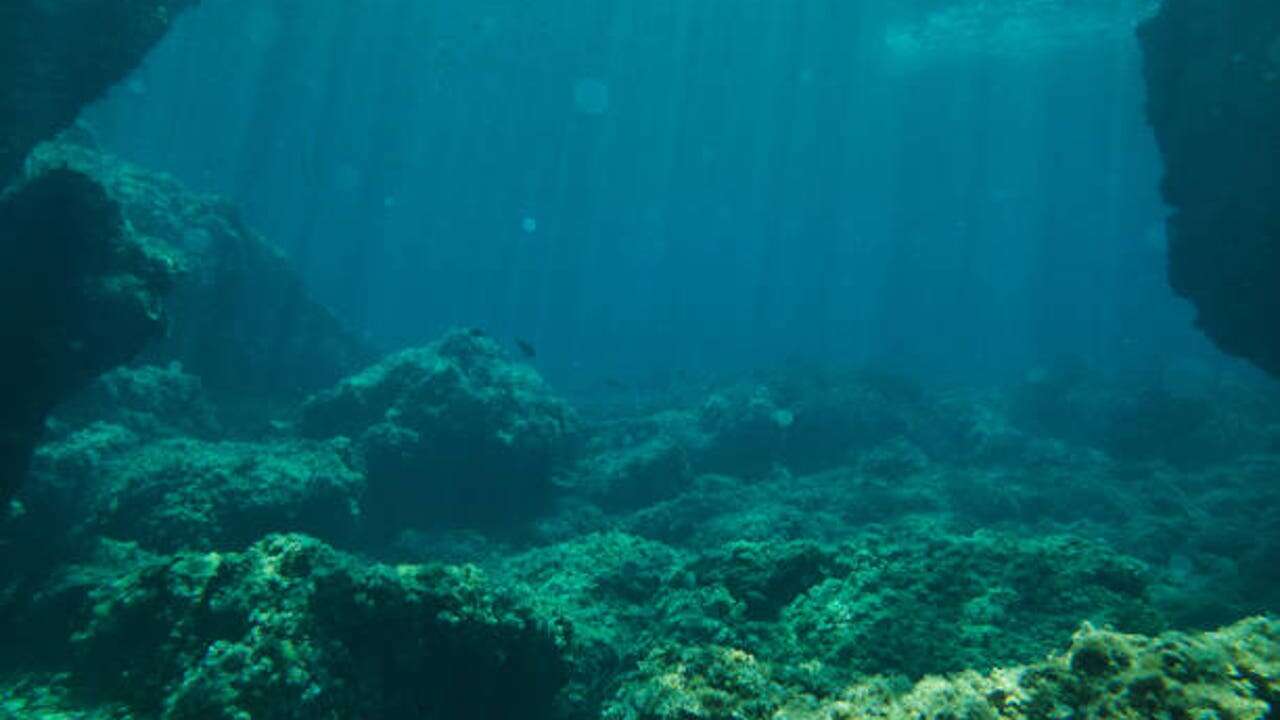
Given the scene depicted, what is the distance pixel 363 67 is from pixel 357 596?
197 ft

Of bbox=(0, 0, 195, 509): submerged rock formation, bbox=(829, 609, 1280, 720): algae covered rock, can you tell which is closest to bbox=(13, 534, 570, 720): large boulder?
bbox=(829, 609, 1280, 720): algae covered rock

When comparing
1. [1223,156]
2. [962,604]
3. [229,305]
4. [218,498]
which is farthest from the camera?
[229,305]

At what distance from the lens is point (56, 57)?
9.32 m

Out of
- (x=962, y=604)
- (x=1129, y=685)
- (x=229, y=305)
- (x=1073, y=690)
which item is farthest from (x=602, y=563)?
(x=229, y=305)

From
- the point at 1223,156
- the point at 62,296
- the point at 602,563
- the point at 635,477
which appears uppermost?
the point at 1223,156

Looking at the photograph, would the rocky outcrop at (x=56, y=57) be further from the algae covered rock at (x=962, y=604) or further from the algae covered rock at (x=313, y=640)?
the algae covered rock at (x=962, y=604)

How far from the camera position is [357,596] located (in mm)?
4871

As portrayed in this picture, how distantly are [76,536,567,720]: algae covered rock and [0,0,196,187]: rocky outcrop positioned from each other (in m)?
6.72

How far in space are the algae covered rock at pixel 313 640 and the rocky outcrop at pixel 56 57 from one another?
6.72 m

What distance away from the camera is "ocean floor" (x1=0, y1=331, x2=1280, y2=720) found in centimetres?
430

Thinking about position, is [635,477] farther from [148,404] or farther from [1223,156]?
[1223,156]

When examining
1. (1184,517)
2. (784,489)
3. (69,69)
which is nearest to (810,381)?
(784,489)

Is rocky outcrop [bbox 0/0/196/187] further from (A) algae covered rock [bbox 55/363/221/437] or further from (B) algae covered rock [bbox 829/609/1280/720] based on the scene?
(B) algae covered rock [bbox 829/609/1280/720]

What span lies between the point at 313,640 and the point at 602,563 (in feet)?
13.9
